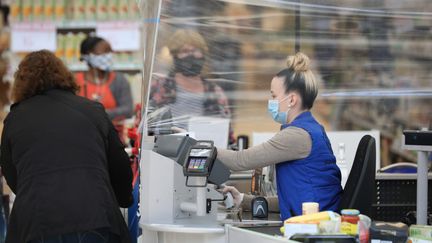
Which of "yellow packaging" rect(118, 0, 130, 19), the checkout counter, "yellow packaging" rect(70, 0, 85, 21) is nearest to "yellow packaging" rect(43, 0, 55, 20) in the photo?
"yellow packaging" rect(70, 0, 85, 21)

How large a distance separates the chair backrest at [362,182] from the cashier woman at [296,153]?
0.07 m

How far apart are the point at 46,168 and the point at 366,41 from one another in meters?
2.49

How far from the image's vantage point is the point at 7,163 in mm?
3936

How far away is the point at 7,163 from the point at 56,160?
32 centimetres

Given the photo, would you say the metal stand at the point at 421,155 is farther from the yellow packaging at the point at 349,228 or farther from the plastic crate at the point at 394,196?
the yellow packaging at the point at 349,228

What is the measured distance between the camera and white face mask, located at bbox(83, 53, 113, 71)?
7059 millimetres

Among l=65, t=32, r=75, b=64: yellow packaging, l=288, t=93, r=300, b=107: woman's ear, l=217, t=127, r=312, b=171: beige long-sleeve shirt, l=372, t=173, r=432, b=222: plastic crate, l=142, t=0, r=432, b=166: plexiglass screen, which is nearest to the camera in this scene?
l=217, t=127, r=312, b=171: beige long-sleeve shirt

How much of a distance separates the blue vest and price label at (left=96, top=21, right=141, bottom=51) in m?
4.40

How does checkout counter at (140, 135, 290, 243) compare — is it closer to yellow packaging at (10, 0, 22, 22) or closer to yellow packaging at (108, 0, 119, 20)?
yellow packaging at (108, 0, 119, 20)

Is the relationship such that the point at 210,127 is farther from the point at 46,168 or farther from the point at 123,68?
the point at 123,68

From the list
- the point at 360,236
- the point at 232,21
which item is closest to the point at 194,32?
the point at 232,21

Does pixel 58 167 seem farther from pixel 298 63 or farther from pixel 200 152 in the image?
pixel 298 63

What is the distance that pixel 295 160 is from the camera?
3730 millimetres

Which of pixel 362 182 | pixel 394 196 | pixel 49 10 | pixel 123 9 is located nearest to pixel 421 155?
pixel 362 182
